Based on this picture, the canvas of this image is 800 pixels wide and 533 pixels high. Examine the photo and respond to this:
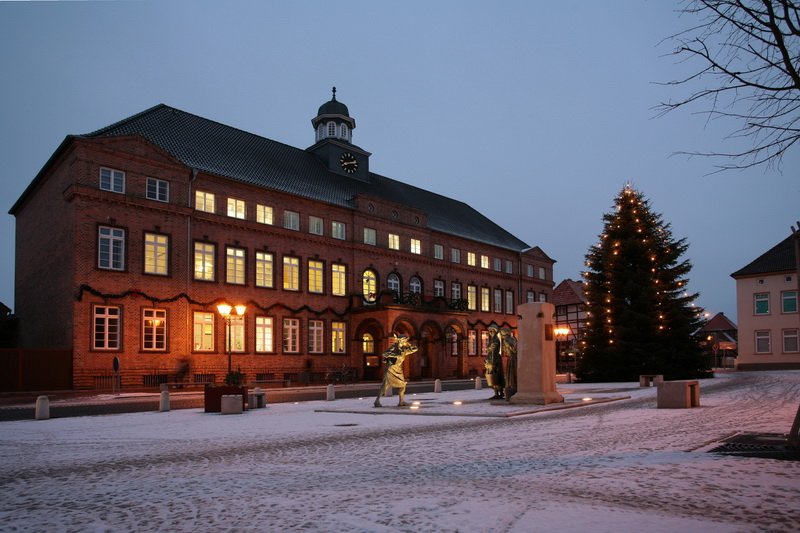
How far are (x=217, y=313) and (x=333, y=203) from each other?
38.4ft

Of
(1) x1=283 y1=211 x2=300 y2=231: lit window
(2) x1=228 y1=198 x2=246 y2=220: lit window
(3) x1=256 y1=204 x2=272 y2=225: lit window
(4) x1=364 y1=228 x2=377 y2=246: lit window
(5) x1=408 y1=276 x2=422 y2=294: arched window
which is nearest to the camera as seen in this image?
(2) x1=228 y1=198 x2=246 y2=220: lit window

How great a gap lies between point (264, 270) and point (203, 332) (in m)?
5.74

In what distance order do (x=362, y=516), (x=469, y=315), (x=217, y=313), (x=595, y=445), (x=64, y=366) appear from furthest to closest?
(x=469, y=315) → (x=217, y=313) → (x=64, y=366) → (x=595, y=445) → (x=362, y=516)

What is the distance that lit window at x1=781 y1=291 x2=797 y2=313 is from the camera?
53969 millimetres

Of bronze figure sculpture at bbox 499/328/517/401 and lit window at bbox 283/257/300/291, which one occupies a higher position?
lit window at bbox 283/257/300/291

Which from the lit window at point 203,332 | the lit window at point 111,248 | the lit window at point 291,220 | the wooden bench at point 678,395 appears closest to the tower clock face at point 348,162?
the lit window at point 291,220

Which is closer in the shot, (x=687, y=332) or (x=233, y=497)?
(x=233, y=497)

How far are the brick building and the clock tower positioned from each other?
13cm

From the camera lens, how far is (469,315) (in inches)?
2164

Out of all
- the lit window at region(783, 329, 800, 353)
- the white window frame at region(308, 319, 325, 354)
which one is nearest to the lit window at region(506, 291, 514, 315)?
the lit window at region(783, 329, 800, 353)

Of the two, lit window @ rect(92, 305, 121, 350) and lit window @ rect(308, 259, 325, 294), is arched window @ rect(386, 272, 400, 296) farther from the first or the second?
lit window @ rect(92, 305, 121, 350)

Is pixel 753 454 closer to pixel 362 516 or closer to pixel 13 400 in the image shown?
pixel 362 516

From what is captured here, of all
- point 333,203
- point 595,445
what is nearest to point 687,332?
point 333,203

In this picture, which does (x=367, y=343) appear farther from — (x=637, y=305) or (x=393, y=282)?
(x=637, y=305)
